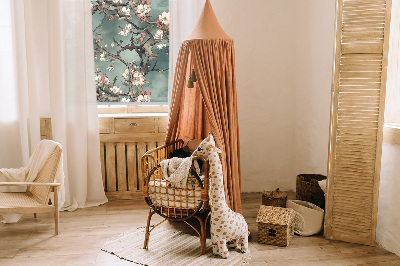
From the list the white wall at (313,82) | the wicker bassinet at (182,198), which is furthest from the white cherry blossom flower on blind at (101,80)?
the white wall at (313,82)

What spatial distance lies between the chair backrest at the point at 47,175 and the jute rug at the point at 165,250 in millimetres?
650

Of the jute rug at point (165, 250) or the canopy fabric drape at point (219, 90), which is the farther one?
the canopy fabric drape at point (219, 90)

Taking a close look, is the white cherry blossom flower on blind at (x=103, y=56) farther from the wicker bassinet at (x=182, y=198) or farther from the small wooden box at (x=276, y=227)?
the small wooden box at (x=276, y=227)

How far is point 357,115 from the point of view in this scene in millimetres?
2691

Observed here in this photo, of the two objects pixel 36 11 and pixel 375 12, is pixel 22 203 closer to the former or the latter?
pixel 36 11

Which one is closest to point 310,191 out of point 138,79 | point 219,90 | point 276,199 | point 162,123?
point 276,199

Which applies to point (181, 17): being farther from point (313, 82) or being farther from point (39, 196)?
point (39, 196)

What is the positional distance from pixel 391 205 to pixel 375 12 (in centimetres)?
141

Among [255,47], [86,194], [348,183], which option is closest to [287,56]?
[255,47]

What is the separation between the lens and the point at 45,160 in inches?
119

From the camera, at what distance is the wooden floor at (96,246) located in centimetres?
256

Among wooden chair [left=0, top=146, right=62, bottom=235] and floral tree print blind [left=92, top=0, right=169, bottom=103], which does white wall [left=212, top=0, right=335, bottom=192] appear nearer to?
floral tree print blind [left=92, top=0, right=169, bottom=103]

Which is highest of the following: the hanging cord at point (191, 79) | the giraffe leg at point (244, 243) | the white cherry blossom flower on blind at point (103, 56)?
the white cherry blossom flower on blind at point (103, 56)

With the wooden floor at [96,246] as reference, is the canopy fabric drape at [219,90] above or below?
above
